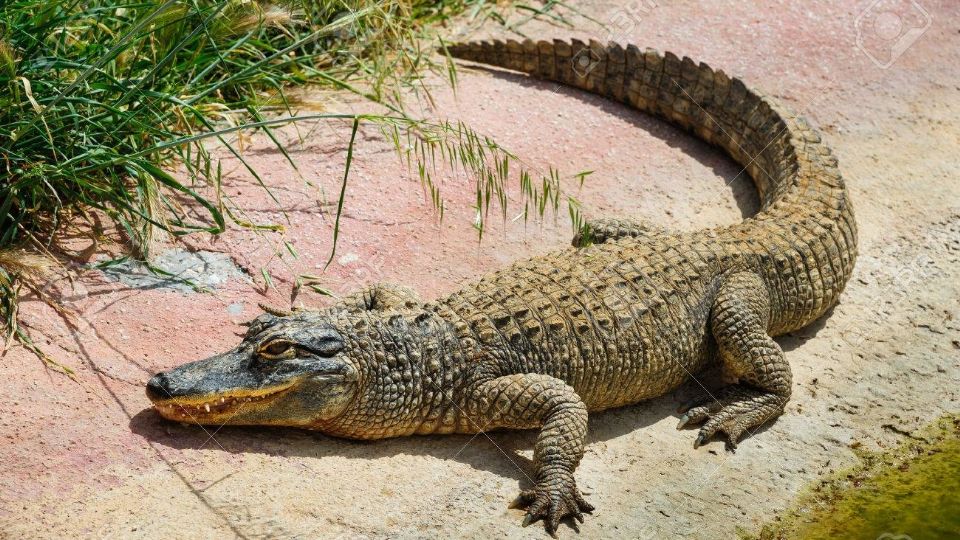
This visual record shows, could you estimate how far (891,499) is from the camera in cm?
512

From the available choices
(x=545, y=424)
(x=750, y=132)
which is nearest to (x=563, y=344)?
(x=545, y=424)

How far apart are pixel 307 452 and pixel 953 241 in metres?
4.35

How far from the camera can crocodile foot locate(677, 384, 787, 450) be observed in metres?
5.42

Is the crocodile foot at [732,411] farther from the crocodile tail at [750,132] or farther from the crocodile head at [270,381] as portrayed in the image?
the crocodile head at [270,381]

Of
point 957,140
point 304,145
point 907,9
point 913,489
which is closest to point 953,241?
point 957,140

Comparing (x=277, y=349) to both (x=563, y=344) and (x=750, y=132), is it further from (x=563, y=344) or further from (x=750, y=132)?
(x=750, y=132)

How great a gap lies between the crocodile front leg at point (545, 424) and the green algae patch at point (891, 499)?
34.7 inches

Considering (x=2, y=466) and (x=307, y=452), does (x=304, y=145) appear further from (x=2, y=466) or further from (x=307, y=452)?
(x=2, y=466)

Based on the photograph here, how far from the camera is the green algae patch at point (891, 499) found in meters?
4.90

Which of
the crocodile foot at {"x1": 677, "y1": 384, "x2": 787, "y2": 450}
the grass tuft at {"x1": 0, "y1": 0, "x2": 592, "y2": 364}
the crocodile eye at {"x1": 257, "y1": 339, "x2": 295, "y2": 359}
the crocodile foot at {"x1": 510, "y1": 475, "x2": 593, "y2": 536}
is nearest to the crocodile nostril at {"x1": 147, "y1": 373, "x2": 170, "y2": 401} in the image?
the crocodile eye at {"x1": 257, "y1": 339, "x2": 295, "y2": 359}

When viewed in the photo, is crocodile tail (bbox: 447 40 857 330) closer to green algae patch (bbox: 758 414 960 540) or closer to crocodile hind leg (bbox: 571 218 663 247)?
crocodile hind leg (bbox: 571 218 663 247)

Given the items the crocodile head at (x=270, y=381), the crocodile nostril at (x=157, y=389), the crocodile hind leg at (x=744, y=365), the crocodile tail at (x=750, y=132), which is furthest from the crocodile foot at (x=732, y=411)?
the crocodile nostril at (x=157, y=389)

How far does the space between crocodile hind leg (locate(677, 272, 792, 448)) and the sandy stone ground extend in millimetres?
136

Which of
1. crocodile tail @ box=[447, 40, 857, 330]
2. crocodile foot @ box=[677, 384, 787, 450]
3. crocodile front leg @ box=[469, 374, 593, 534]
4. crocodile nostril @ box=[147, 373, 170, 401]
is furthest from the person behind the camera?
crocodile tail @ box=[447, 40, 857, 330]
